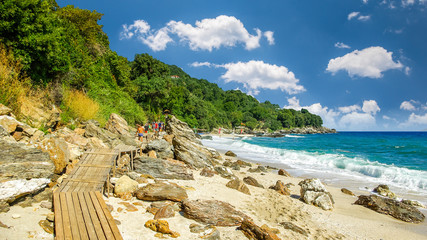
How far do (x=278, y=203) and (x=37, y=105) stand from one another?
1013cm

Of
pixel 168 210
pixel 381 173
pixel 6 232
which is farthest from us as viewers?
pixel 381 173

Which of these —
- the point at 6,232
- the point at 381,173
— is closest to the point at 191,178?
the point at 6,232

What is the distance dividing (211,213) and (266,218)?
1873 mm

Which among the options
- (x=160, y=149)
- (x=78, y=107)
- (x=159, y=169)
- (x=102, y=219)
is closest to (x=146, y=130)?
(x=78, y=107)

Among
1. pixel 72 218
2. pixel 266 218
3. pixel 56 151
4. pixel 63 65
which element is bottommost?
pixel 266 218

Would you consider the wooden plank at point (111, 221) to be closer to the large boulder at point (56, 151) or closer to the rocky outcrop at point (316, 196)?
the large boulder at point (56, 151)

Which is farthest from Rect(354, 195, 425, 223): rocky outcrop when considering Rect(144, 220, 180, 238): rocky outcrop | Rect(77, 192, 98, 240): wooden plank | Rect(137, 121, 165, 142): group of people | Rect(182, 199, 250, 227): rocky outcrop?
Rect(137, 121, 165, 142): group of people

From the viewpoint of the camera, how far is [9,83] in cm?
709

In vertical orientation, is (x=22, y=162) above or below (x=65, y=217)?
above

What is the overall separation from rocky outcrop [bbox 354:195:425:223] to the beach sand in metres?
0.25

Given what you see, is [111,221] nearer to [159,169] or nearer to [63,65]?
[159,169]

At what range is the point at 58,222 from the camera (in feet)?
12.7

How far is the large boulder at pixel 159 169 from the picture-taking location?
820 centimetres

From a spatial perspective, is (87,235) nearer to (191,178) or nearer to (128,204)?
(128,204)
